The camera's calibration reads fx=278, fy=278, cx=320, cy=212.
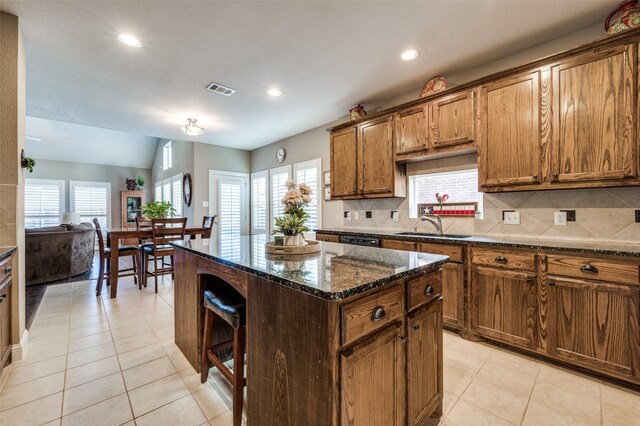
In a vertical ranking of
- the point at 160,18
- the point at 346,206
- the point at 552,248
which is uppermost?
the point at 160,18

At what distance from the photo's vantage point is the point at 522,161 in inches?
92.2

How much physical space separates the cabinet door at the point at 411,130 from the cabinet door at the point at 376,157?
0.11m

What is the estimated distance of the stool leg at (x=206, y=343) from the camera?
5.77 ft

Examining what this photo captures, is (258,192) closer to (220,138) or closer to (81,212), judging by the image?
(220,138)

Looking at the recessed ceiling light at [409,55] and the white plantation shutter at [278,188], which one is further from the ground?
the recessed ceiling light at [409,55]

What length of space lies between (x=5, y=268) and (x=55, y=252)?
10.6 ft

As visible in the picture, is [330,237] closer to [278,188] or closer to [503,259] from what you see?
[503,259]

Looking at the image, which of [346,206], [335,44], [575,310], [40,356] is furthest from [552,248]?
[40,356]

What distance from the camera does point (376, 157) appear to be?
3.44m

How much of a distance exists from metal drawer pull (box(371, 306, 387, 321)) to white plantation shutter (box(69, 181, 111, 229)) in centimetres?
1012

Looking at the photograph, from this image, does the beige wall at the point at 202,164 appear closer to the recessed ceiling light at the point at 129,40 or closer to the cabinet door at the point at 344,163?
the cabinet door at the point at 344,163

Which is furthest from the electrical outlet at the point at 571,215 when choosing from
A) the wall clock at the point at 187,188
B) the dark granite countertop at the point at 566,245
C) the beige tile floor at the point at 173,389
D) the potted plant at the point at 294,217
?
the wall clock at the point at 187,188

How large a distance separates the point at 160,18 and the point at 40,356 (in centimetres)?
279

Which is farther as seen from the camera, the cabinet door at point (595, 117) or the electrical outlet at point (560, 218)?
the electrical outlet at point (560, 218)
